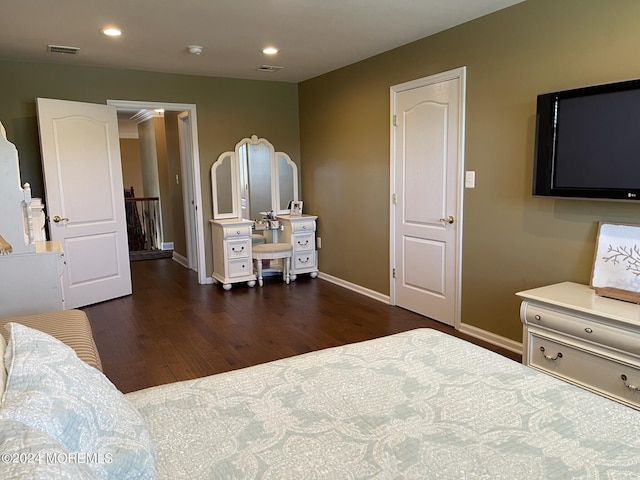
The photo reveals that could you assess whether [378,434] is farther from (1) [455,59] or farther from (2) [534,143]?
(1) [455,59]

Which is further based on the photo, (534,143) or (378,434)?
(534,143)

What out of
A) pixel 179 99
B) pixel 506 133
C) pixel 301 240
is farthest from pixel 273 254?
pixel 506 133

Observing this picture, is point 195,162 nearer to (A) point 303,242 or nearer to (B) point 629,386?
(A) point 303,242

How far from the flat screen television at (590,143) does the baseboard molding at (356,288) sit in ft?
6.92

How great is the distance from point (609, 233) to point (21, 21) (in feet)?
13.4

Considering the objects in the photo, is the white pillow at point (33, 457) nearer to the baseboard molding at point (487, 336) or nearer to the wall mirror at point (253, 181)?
the baseboard molding at point (487, 336)

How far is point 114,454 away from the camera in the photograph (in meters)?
1.04

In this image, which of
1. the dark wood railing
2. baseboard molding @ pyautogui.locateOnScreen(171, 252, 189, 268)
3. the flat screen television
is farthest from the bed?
the dark wood railing

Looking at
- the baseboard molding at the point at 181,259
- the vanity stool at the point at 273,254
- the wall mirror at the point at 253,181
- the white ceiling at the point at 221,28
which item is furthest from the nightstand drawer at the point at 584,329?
the baseboard molding at the point at 181,259

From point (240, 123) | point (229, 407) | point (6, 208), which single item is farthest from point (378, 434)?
point (240, 123)

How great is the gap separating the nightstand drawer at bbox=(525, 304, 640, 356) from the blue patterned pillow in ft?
6.86

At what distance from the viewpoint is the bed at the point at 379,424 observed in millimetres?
1126

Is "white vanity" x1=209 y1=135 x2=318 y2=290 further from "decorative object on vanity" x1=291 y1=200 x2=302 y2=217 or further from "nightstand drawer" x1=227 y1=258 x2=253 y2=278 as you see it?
"decorative object on vanity" x1=291 y1=200 x2=302 y2=217

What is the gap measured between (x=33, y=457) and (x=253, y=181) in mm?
5109
